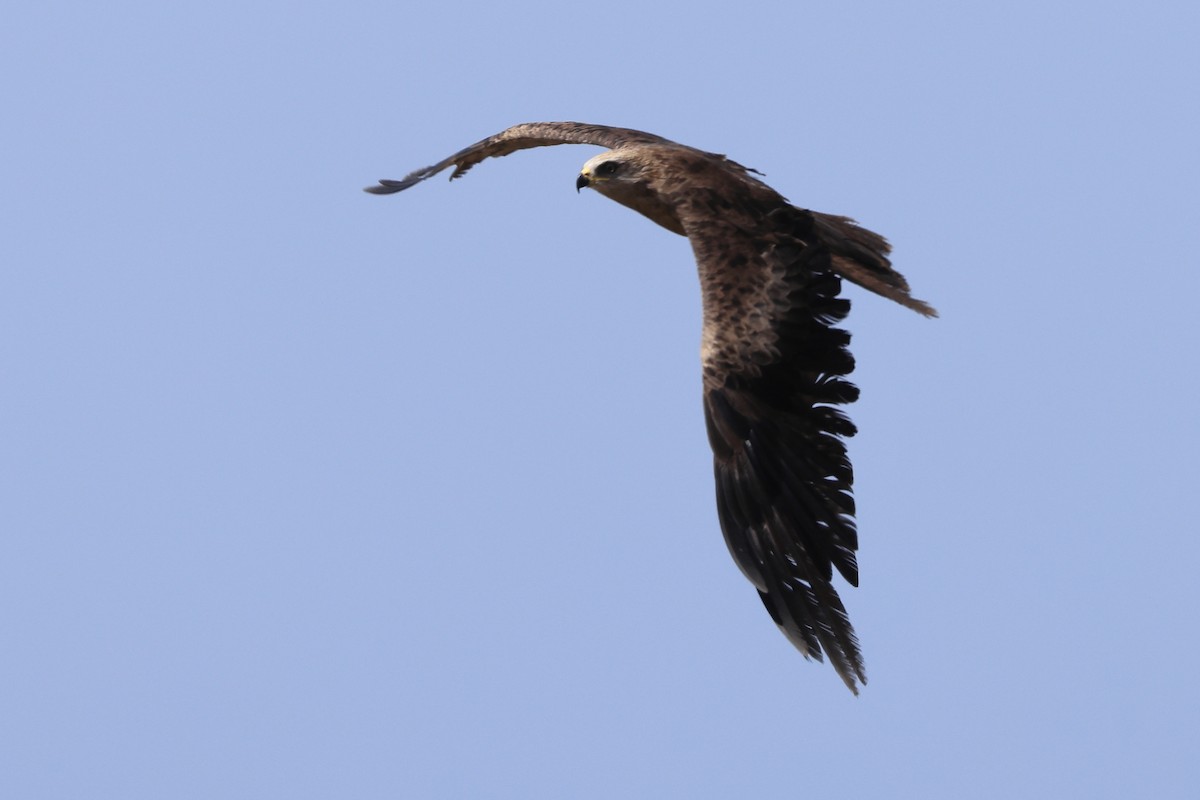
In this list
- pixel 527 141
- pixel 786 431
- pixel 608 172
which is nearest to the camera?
pixel 786 431

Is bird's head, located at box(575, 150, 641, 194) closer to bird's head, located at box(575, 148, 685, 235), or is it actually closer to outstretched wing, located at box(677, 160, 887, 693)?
bird's head, located at box(575, 148, 685, 235)

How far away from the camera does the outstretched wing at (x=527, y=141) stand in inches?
591

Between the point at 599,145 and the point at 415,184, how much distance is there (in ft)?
7.08

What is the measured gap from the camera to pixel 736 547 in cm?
1221

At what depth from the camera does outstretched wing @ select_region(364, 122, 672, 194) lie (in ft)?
49.3

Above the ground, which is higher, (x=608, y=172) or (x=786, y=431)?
(x=608, y=172)

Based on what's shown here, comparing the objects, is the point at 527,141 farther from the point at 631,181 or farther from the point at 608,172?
the point at 631,181

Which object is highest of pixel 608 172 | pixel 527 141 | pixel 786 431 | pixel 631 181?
pixel 527 141

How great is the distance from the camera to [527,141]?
1586 cm

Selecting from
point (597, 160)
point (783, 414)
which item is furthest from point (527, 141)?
point (783, 414)

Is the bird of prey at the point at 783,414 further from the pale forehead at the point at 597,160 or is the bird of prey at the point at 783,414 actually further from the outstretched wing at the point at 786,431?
the pale forehead at the point at 597,160

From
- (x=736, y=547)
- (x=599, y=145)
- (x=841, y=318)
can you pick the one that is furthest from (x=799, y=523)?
(x=599, y=145)

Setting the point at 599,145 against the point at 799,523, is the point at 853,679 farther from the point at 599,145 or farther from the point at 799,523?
the point at 599,145

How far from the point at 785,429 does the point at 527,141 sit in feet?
14.3
